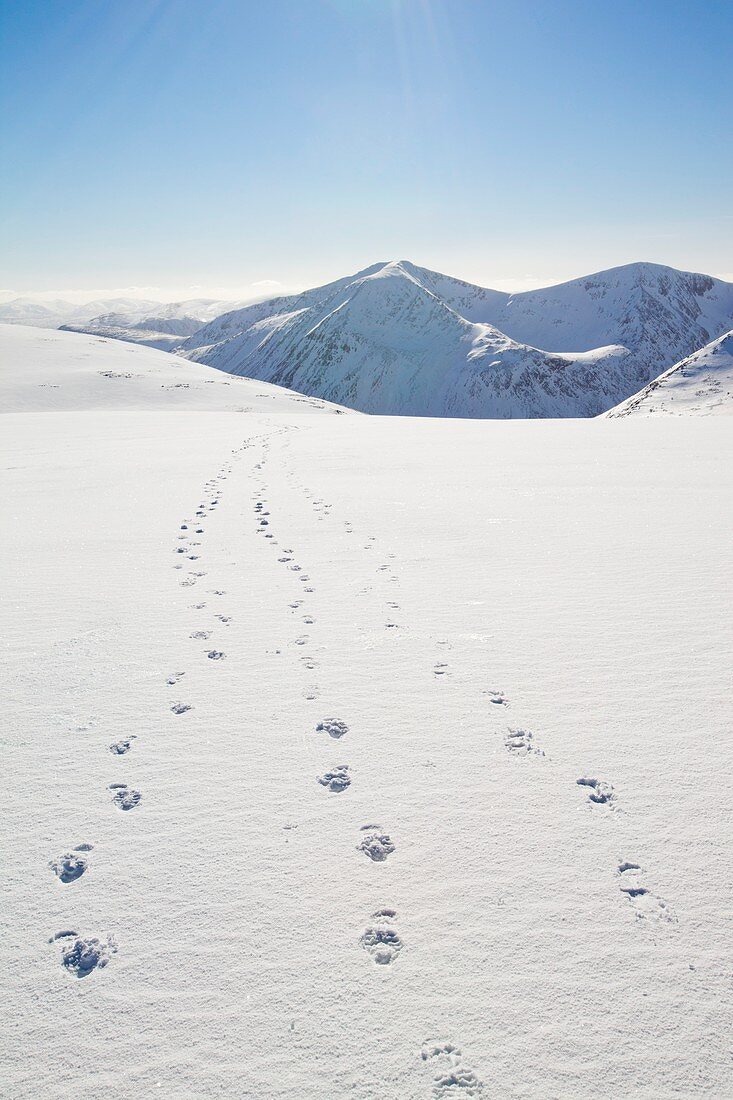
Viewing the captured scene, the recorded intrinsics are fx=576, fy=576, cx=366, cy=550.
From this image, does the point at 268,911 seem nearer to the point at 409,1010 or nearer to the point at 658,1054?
the point at 409,1010

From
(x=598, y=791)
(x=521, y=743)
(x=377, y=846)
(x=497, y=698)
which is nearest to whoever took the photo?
(x=377, y=846)

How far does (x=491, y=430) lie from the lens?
31.2 m

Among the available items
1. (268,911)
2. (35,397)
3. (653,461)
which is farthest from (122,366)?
(268,911)

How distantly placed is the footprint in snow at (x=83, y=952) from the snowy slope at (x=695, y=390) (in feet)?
293

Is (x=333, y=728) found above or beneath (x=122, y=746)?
above

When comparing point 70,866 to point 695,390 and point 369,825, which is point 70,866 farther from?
point 695,390

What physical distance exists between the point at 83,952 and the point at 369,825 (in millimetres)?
1627

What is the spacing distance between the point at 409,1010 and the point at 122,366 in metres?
70.8

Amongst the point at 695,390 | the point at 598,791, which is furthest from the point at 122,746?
the point at 695,390

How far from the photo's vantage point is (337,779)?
4.01 meters

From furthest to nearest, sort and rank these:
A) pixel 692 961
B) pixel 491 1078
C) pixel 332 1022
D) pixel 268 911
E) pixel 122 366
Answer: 1. pixel 122 366
2. pixel 268 911
3. pixel 692 961
4. pixel 332 1022
5. pixel 491 1078

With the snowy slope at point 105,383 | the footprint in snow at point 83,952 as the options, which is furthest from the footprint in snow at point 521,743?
the snowy slope at point 105,383

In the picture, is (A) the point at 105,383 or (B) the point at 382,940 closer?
(B) the point at 382,940

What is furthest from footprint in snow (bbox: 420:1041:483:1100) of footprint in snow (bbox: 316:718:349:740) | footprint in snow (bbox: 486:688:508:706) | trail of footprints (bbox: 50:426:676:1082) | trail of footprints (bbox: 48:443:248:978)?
footprint in snow (bbox: 486:688:508:706)
